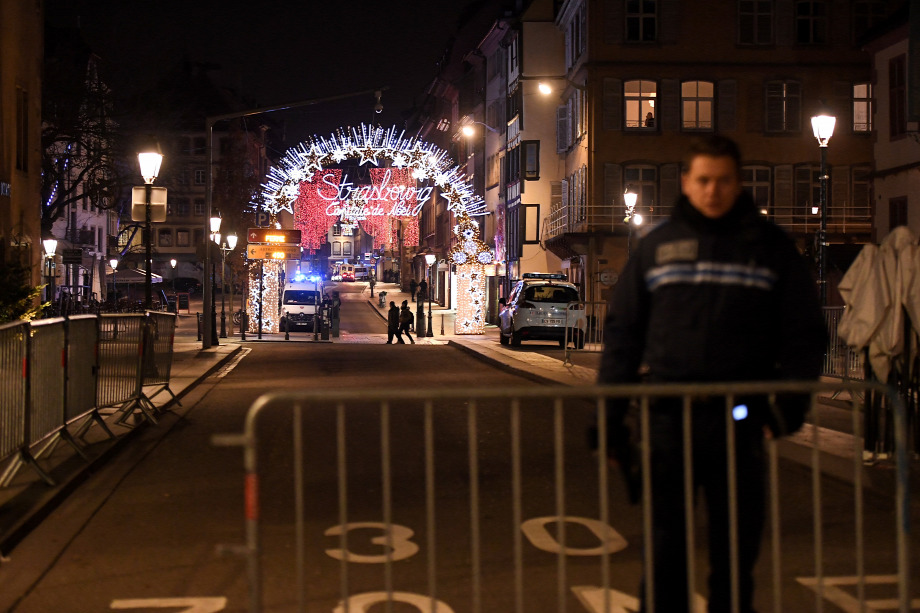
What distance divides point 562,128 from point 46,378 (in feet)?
145

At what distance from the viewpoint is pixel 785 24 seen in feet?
152

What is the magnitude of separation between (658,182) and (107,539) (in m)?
39.8

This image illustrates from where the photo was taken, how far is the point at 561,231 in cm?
4919

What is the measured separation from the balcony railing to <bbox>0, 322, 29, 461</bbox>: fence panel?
121ft

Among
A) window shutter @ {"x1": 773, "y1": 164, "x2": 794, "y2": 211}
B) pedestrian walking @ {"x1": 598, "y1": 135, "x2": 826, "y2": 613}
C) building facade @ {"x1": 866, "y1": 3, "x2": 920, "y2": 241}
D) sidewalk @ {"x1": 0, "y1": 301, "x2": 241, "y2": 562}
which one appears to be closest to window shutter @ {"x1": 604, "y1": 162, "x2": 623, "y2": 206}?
window shutter @ {"x1": 773, "y1": 164, "x2": 794, "y2": 211}

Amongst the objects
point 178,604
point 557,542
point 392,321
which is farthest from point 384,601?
point 392,321

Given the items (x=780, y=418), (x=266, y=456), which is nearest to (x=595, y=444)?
(x=780, y=418)

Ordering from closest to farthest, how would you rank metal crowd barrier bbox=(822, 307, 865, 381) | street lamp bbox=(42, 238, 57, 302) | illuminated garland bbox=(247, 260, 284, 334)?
metal crowd barrier bbox=(822, 307, 865, 381)
illuminated garland bbox=(247, 260, 284, 334)
street lamp bbox=(42, 238, 57, 302)

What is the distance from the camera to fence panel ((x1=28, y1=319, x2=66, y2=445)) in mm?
9977

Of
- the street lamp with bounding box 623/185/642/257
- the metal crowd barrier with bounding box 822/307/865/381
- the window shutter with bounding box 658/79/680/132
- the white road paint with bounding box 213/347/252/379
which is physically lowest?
the white road paint with bounding box 213/347/252/379

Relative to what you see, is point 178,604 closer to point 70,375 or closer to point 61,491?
point 61,491

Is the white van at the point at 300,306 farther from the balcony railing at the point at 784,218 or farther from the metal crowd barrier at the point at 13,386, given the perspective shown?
the metal crowd barrier at the point at 13,386

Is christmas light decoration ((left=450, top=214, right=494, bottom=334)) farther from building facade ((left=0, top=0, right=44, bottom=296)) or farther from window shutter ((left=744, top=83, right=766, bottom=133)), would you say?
building facade ((left=0, top=0, right=44, bottom=296))

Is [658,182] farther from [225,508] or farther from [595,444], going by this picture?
[595,444]
